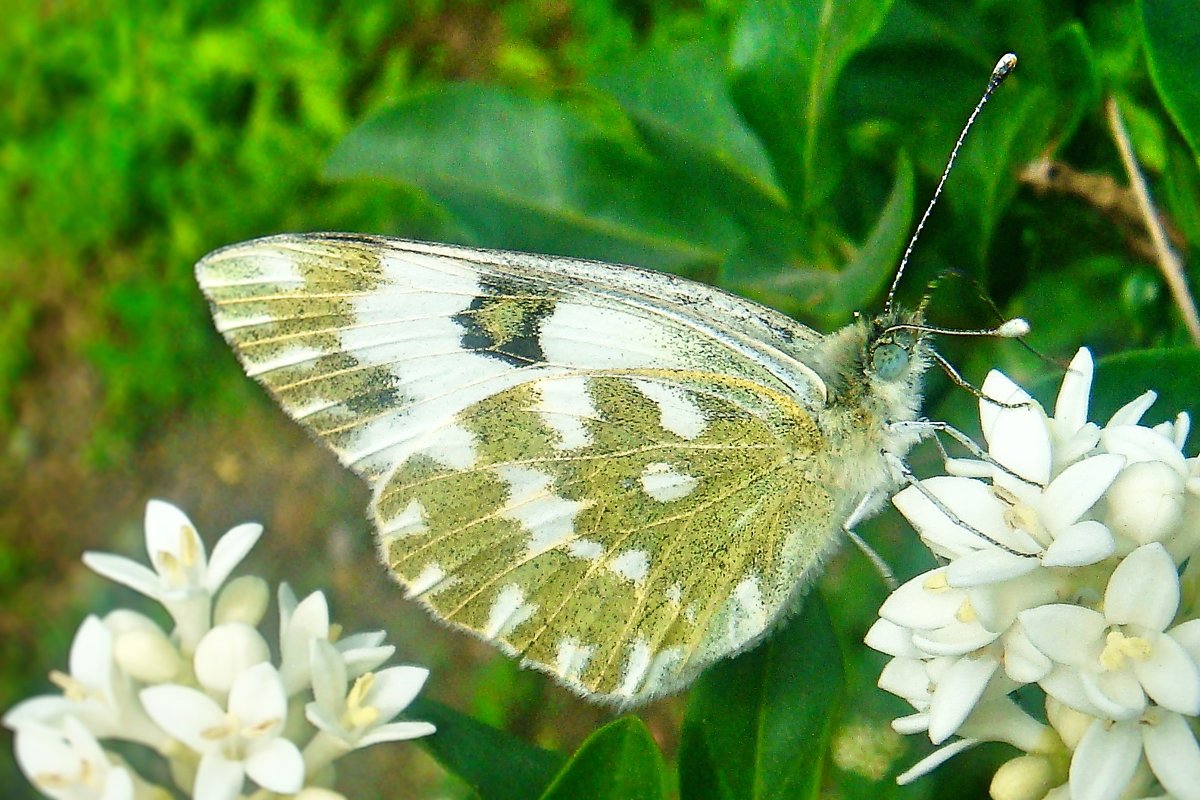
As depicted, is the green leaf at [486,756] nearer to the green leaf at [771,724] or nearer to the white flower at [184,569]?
the green leaf at [771,724]

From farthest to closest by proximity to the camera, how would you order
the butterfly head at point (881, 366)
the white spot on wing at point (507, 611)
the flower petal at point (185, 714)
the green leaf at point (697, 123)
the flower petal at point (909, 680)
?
the green leaf at point (697, 123) → the white spot on wing at point (507, 611) → the butterfly head at point (881, 366) → the flower petal at point (185, 714) → the flower petal at point (909, 680)

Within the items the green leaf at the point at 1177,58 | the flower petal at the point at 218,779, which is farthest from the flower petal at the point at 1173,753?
the flower petal at the point at 218,779

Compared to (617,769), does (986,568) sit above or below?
above

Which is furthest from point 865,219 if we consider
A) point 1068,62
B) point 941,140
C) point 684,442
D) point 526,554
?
point 526,554

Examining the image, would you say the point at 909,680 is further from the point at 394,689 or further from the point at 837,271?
the point at 837,271

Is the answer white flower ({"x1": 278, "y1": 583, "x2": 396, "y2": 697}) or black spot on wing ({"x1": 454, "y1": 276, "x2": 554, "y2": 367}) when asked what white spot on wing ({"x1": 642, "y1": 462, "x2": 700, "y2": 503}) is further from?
white flower ({"x1": 278, "y1": 583, "x2": 396, "y2": 697})

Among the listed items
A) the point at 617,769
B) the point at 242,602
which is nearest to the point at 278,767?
the point at 242,602

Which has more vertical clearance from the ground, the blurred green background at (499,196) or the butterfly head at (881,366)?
the blurred green background at (499,196)
